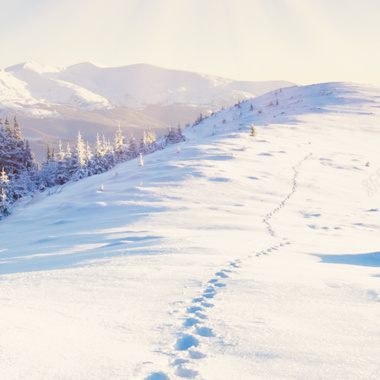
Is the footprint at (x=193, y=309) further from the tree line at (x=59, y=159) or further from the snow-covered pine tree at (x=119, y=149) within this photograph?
the snow-covered pine tree at (x=119, y=149)

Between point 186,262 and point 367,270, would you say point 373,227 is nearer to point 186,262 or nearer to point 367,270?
point 367,270

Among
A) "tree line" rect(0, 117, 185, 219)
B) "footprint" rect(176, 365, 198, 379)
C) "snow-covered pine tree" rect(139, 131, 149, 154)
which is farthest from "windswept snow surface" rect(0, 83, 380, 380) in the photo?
"snow-covered pine tree" rect(139, 131, 149, 154)

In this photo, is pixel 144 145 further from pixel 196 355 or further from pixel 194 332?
pixel 196 355

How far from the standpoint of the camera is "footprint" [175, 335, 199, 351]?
8.62 ft

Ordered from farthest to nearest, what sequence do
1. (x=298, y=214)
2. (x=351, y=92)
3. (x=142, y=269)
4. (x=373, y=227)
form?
1. (x=351, y=92)
2. (x=298, y=214)
3. (x=373, y=227)
4. (x=142, y=269)

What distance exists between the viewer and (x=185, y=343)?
2699 mm

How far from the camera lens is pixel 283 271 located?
4820 millimetres

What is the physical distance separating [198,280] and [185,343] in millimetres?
1624

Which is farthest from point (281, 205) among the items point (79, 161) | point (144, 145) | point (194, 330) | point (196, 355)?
point (144, 145)

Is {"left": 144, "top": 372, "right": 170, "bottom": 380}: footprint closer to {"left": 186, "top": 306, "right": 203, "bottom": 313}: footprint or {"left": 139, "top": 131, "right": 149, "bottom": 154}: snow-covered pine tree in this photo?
{"left": 186, "top": 306, "right": 203, "bottom": 313}: footprint

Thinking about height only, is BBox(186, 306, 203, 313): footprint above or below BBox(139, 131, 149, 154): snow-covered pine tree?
below

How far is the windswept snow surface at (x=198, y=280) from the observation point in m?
2.35

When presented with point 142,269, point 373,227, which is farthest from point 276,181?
point 142,269

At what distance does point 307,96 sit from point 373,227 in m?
37.5
